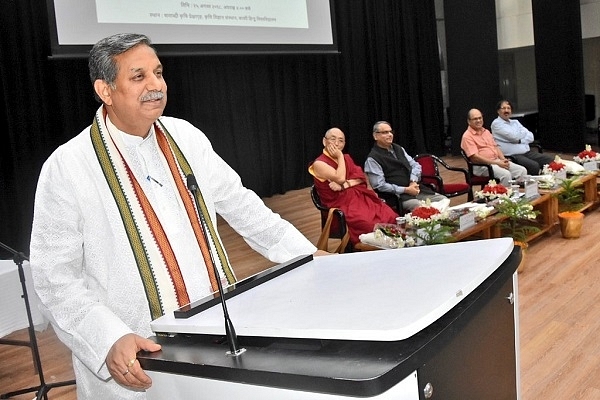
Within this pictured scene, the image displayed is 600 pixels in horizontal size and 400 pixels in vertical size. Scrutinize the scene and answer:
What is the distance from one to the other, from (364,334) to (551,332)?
8.87ft

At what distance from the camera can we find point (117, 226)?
1.23 metres

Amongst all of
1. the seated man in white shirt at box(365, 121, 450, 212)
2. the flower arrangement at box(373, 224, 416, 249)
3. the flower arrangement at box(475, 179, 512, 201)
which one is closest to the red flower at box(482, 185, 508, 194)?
the flower arrangement at box(475, 179, 512, 201)

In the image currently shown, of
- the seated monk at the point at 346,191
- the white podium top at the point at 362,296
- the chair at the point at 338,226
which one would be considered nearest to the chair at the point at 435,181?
the seated monk at the point at 346,191

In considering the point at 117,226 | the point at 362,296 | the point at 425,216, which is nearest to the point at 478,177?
the point at 425,216

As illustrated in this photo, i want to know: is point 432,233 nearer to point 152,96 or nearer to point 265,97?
point 152,96

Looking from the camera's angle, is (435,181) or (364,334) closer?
(364,334)

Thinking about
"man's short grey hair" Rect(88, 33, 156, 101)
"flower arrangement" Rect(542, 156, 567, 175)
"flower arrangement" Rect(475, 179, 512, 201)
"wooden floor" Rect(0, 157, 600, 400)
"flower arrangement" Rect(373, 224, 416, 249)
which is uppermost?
"man's short grey hair" Rect(88, 33, 156, 101)

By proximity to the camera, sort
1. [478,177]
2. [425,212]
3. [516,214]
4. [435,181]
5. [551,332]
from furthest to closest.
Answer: [478,177] < [435,181] < [516,214] < [425,212] < [551,332]

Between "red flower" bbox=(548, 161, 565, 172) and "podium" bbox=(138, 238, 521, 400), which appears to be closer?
"podium" bbox=(138, 238, 521, 400)

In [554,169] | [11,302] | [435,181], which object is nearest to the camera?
[11,302]

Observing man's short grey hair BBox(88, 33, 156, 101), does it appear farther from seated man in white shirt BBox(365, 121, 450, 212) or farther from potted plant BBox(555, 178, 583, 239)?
potted plant BBox(555, 178, 583, 239)

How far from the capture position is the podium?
758mm

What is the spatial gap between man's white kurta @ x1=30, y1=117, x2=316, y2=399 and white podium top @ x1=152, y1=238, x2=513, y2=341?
20cm

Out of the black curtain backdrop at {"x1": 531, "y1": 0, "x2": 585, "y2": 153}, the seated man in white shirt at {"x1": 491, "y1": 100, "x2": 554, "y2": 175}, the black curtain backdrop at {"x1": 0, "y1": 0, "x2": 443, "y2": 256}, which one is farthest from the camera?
the black curtain backdrop at {"x1": 531, "y1": 0, "x2": 585, "y2": 153}
